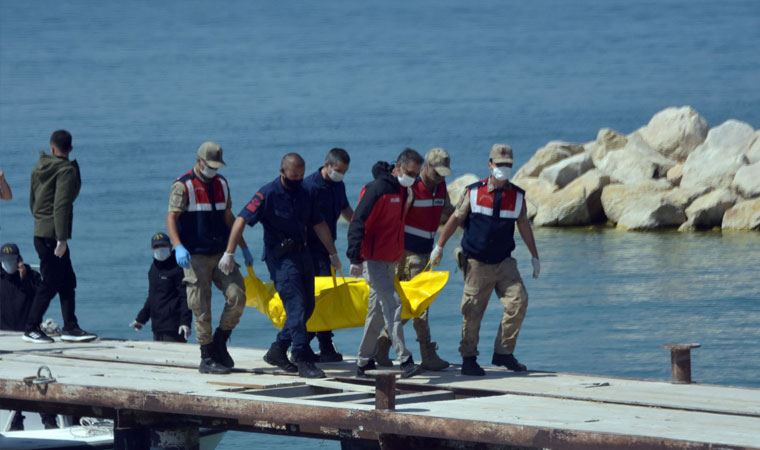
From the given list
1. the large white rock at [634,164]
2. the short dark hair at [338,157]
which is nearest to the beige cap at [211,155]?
the short dark hair at [338,157]

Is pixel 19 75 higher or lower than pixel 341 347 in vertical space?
higher

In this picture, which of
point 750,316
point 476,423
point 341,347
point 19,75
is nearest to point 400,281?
point 476,423

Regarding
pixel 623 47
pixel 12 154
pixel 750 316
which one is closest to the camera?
pixel 750 316

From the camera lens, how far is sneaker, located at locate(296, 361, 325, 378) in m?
13.0

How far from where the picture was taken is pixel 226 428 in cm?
1285

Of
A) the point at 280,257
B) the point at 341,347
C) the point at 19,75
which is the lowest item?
the point at 341,347

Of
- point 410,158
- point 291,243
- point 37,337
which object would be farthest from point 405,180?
point 37,337

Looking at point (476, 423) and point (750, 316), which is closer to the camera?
point (476, 423)

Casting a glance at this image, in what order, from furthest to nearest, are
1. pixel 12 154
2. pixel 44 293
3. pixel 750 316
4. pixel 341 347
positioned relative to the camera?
1. pixel 12 154
2. pixel 750 316
3. pixel 341 347
4. pixel 44 293

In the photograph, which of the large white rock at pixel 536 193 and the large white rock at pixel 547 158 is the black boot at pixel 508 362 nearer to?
the large white rock at pixel 536 193

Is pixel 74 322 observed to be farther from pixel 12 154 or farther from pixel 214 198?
pixel 12 154

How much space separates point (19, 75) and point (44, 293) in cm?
7793

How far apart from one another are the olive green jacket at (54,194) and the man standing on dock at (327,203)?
2.16 m

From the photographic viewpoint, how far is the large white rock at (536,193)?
35.5 m
